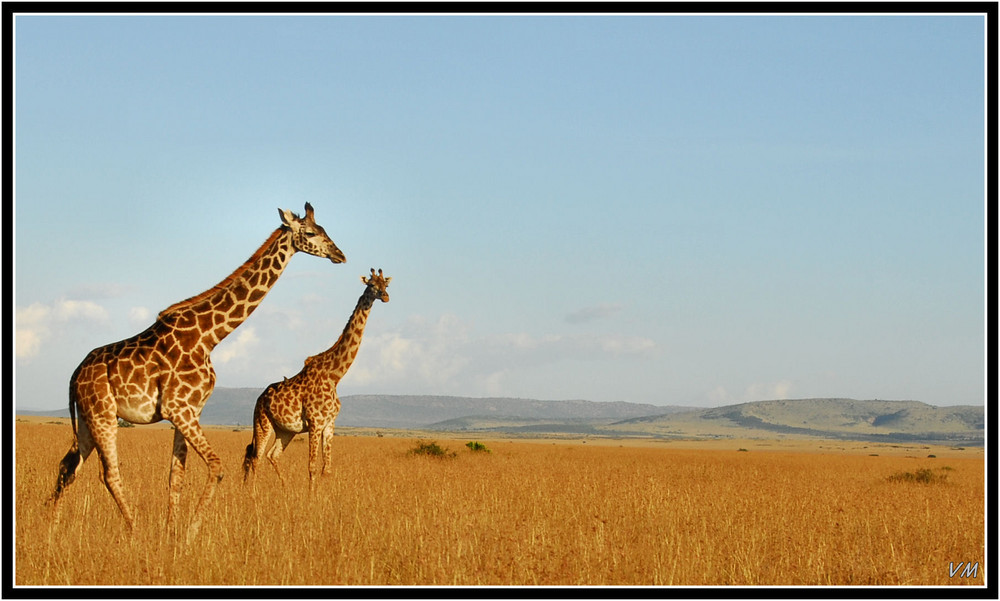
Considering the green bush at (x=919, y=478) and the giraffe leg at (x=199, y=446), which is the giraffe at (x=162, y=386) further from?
the green bush at (x=919, y=478)

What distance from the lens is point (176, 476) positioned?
9.47 metres

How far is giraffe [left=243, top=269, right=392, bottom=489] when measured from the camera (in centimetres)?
1443

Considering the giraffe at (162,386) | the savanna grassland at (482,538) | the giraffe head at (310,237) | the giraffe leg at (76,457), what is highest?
the giraffe head at (310,237)

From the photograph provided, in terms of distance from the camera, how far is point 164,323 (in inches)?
390

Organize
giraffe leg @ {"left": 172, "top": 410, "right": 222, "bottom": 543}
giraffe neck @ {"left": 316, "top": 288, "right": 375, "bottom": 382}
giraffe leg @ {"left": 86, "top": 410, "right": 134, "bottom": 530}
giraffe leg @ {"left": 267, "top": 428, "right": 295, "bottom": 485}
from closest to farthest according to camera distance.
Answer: giraffe leg @ {"left": 86, "top": 410, "right": 134, "bottom": 530} → giraffe leg @ {"left": 172, "top": 410, "right": 222, "bottom": 543} → giraffe leg @ {"left": 267, "top": 428, "right": 295, "bottom": 485} → giraffe neck @ {"left": 316, "top": 288, "right": 375, "bottom": 382}

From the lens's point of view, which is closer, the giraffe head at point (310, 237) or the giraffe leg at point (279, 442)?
the giraffe head at point (310, 237)

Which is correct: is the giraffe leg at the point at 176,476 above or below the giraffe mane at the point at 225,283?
below

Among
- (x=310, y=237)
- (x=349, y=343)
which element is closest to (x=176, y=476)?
(x=310, y=237)

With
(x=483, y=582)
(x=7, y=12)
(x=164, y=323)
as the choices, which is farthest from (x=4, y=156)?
(x=483, y=582)

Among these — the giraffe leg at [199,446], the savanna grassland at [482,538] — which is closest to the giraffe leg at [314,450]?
the savanna grassland at [482,538]

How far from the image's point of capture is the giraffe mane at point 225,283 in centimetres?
1005

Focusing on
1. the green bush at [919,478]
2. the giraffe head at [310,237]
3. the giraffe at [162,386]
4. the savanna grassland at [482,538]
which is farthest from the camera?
the green bush at [919,478]

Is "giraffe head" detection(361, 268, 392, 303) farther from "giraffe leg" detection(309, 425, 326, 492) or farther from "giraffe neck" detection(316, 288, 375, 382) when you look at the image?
"giraffe leg" detection(309, 425, 326, 492)

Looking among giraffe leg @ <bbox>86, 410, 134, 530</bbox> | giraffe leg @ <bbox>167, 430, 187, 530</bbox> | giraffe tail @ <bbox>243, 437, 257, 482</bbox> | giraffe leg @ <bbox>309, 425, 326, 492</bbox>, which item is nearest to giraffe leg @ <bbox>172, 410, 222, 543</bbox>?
giraffe leg @ <bbox>167, 430, 187, 530</bbox>
